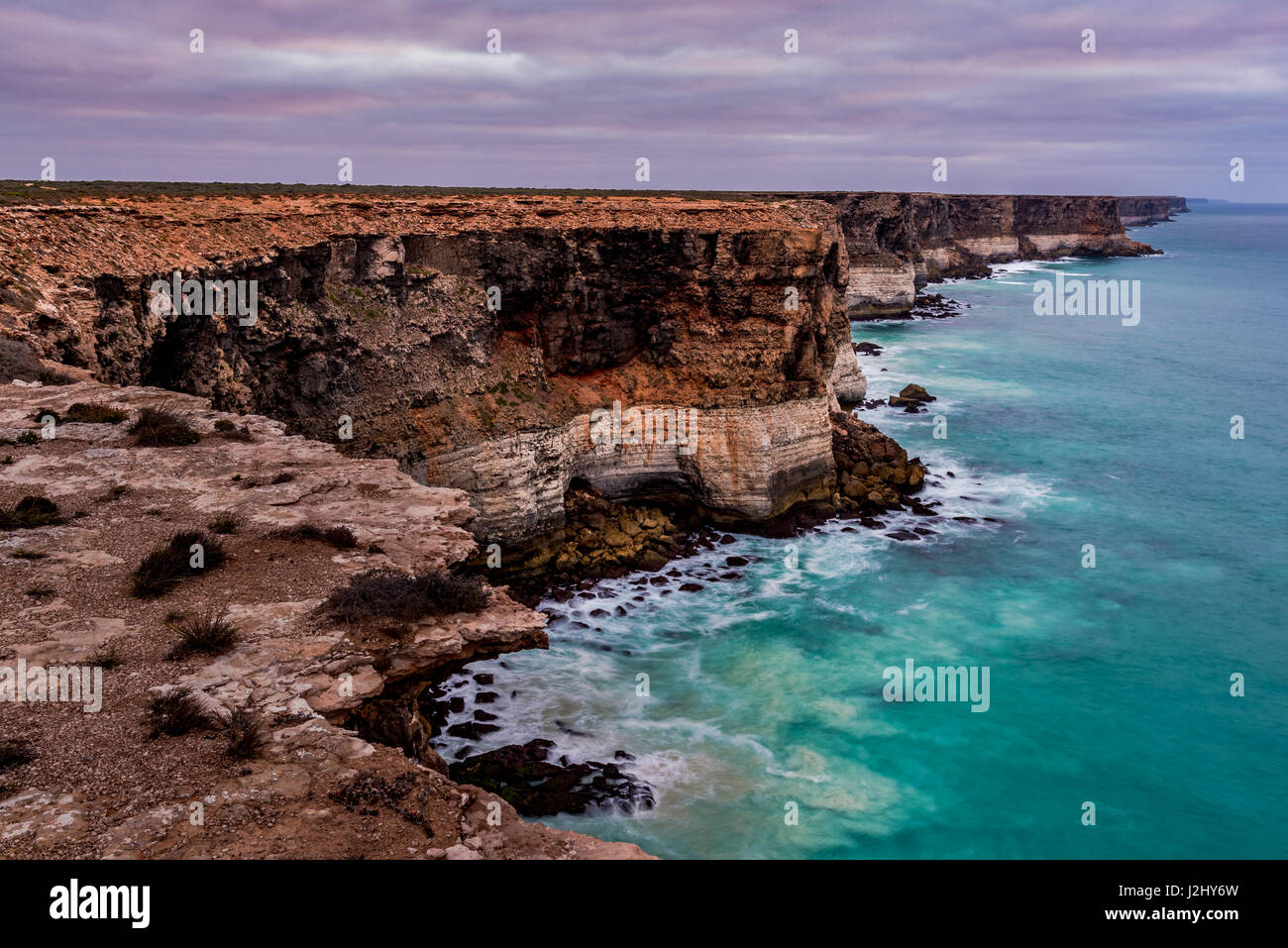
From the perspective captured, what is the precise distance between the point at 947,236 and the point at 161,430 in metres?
152

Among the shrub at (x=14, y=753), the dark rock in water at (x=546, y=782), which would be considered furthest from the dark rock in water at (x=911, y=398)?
the shrub at (x=14, y=753)

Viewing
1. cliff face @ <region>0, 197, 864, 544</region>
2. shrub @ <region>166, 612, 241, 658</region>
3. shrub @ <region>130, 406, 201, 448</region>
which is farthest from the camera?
Answer: cliff face @ <region>0, 197, 864, 544</region>

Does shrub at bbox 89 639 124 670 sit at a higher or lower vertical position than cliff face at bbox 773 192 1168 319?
lower

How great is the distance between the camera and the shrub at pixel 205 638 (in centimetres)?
1054

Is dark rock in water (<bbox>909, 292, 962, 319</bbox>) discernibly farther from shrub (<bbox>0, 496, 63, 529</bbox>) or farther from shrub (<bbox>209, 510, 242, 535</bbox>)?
shrub (<bbox>0, 496, 63, 529</bbox>)

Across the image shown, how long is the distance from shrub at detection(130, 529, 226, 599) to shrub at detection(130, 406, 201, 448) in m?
4.88

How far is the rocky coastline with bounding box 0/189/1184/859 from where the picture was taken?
8719 millimetres

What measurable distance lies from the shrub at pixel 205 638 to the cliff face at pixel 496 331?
14.1 m

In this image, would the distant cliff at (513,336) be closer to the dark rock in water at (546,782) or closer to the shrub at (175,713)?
the dark rock in water at (546,782)

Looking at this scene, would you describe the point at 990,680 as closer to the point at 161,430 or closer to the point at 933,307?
the point at 161,430

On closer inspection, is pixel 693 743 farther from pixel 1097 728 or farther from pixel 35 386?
pixel 35 386

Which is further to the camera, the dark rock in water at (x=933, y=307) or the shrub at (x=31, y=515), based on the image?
the dark rock in water at (x=933, y=307)

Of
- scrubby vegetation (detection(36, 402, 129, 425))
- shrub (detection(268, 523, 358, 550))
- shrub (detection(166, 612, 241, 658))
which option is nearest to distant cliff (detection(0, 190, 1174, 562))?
scrubby vegetation (detection(36, 402, 129, 425))

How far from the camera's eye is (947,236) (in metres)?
149
